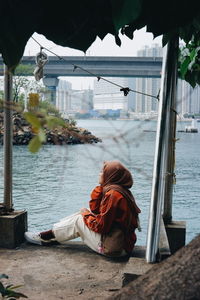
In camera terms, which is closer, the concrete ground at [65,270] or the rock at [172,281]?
the rock at [172,281]

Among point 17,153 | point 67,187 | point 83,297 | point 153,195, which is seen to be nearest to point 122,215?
point 83,297

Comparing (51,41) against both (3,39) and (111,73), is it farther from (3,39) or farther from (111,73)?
(111,73)

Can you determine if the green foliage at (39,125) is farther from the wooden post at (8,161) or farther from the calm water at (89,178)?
the wooden post at (8,161)

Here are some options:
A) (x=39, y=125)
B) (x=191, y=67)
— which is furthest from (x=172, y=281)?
(x=191, y=67)

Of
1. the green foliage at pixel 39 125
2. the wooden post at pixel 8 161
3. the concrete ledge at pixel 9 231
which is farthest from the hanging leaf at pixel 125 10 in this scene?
the concrete ledge at pixel 9 231

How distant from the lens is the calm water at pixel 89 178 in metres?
0.98

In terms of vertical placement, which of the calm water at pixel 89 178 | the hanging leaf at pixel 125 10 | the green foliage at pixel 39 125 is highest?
the hanging leaf at pixel 125 10

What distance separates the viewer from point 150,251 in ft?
8.55

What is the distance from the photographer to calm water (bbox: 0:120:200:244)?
3.20ft

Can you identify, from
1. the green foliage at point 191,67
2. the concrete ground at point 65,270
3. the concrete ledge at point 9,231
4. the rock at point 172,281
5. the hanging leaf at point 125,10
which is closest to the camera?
the rock at point 172,281

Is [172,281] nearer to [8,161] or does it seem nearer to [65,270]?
[65,270]

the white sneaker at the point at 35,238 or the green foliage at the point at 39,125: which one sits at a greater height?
the green foliage at the point at 39,125

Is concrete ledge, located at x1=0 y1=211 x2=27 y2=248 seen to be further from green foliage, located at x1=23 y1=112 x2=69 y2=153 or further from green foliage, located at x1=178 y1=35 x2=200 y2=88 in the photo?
green foliage, located at x1=23 y1=112 x2=69 y2=153

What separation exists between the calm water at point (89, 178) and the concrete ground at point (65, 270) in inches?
18.7
